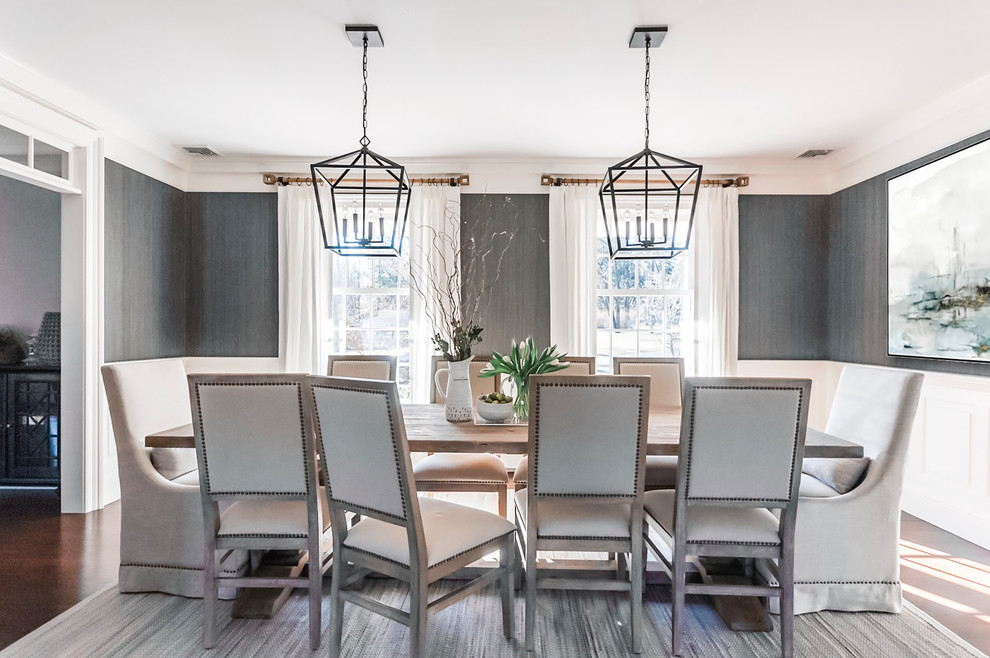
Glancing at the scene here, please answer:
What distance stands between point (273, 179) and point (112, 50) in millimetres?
1808

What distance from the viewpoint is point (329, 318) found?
15.3ft

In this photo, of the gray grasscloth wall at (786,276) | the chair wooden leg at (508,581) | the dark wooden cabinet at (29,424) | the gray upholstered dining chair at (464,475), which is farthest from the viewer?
the gray grasscloth wall at (786,276)

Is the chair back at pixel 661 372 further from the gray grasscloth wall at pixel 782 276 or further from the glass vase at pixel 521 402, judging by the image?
the gray grasscloth wall at pixel 782 276

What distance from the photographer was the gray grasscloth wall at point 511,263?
4.70 metres

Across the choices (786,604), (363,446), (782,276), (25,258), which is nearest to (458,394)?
(363,446)

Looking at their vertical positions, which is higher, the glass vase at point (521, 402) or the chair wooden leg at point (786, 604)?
the glass vase at point (521, 402)

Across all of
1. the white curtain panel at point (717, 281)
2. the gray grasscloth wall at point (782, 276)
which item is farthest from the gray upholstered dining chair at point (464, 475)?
the gray grasscloth wall at point (782, 276)

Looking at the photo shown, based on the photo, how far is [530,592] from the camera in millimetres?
1951

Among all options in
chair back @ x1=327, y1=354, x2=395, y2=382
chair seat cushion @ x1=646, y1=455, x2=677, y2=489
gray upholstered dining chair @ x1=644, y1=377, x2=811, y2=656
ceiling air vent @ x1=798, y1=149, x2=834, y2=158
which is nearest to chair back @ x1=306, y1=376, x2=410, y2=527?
gray upholstered dining chair @ x1=644, y1=377, x2=811, y2=656

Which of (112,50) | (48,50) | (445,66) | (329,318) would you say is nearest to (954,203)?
(445,66)

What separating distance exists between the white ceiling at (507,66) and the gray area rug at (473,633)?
2.61m

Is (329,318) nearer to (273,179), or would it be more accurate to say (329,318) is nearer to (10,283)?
(273,179)

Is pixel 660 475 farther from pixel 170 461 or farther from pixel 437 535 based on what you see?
pixel 170 461

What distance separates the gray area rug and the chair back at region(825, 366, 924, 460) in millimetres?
703
